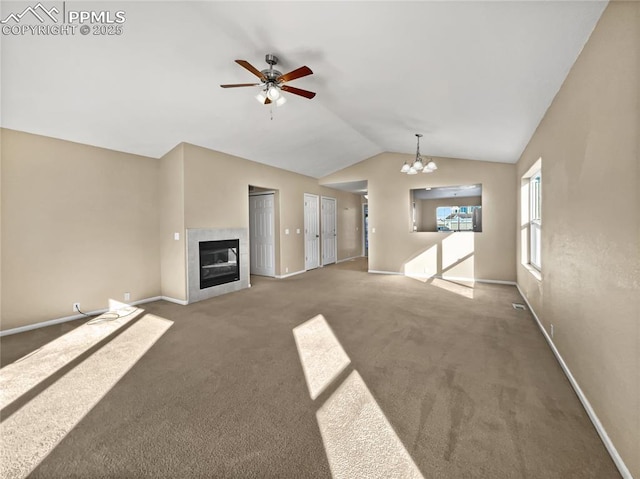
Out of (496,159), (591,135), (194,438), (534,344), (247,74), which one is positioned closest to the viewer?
(194,438)

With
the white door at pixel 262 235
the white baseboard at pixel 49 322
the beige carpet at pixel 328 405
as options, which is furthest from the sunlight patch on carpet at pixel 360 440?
the white door at pixel 262 235

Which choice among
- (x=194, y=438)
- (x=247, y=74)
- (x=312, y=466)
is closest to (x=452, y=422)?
(x=312, y=466)

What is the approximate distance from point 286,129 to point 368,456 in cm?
466

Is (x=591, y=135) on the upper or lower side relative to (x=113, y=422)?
upper

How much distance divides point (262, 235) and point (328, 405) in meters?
5.52

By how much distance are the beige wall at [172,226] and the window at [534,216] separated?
5.64 meters

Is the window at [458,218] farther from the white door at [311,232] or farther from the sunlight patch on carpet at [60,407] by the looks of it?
the sunlight patch on carpet at [60,407]

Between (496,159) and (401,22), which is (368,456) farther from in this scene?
(496,159)

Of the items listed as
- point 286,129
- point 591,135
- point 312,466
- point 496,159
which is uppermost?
point 286,129

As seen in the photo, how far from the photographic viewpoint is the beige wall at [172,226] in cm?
471

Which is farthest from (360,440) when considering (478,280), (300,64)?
(478,280)

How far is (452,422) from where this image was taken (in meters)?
1.85

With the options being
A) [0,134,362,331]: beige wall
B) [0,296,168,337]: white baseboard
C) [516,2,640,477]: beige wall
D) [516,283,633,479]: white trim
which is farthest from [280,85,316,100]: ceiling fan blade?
[0,296,168,337]: white baseboard

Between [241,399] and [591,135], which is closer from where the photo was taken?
[591,135]
